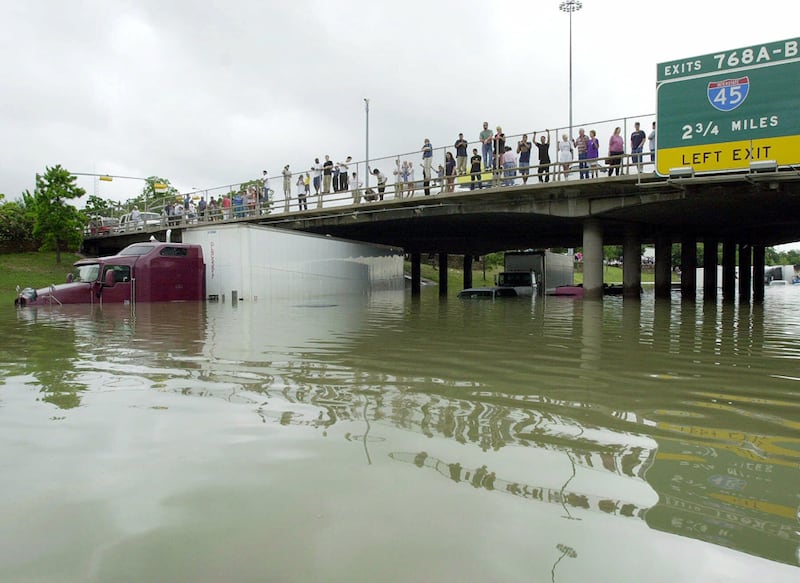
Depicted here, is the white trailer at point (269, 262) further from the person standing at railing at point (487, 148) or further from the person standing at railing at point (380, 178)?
the person standing at railing at point (487, 148)

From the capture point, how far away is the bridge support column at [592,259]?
26812 mm

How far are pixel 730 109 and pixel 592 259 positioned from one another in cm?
923

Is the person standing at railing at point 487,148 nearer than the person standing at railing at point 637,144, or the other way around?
the person standing at railing at point 637,144

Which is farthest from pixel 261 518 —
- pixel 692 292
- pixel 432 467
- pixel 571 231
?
pixel 692 292

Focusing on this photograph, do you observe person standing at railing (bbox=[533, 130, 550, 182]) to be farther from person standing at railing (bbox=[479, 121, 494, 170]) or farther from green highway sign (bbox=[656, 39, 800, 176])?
green highway sign (bbox=[656, 39, 800, 176])

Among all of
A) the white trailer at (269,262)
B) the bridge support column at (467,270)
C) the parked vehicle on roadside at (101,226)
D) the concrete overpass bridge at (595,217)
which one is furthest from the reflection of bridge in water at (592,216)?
the bridge support column at (467,270)

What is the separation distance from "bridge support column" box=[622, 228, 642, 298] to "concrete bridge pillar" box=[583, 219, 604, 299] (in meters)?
2.58

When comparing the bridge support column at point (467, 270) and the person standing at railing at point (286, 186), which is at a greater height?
the person standing at railing at point (286, 186)

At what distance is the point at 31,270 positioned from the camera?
127 feet

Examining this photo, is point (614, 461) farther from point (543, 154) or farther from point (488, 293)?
point (488, 293)

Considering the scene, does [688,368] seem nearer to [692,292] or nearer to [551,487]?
[551,487]

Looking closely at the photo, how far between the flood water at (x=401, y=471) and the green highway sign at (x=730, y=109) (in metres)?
13.8

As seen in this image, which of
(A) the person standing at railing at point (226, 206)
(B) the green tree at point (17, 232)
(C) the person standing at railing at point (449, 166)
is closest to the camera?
(C) the person standing at railing at point (449, 166)

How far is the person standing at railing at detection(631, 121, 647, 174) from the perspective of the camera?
22.1 m
